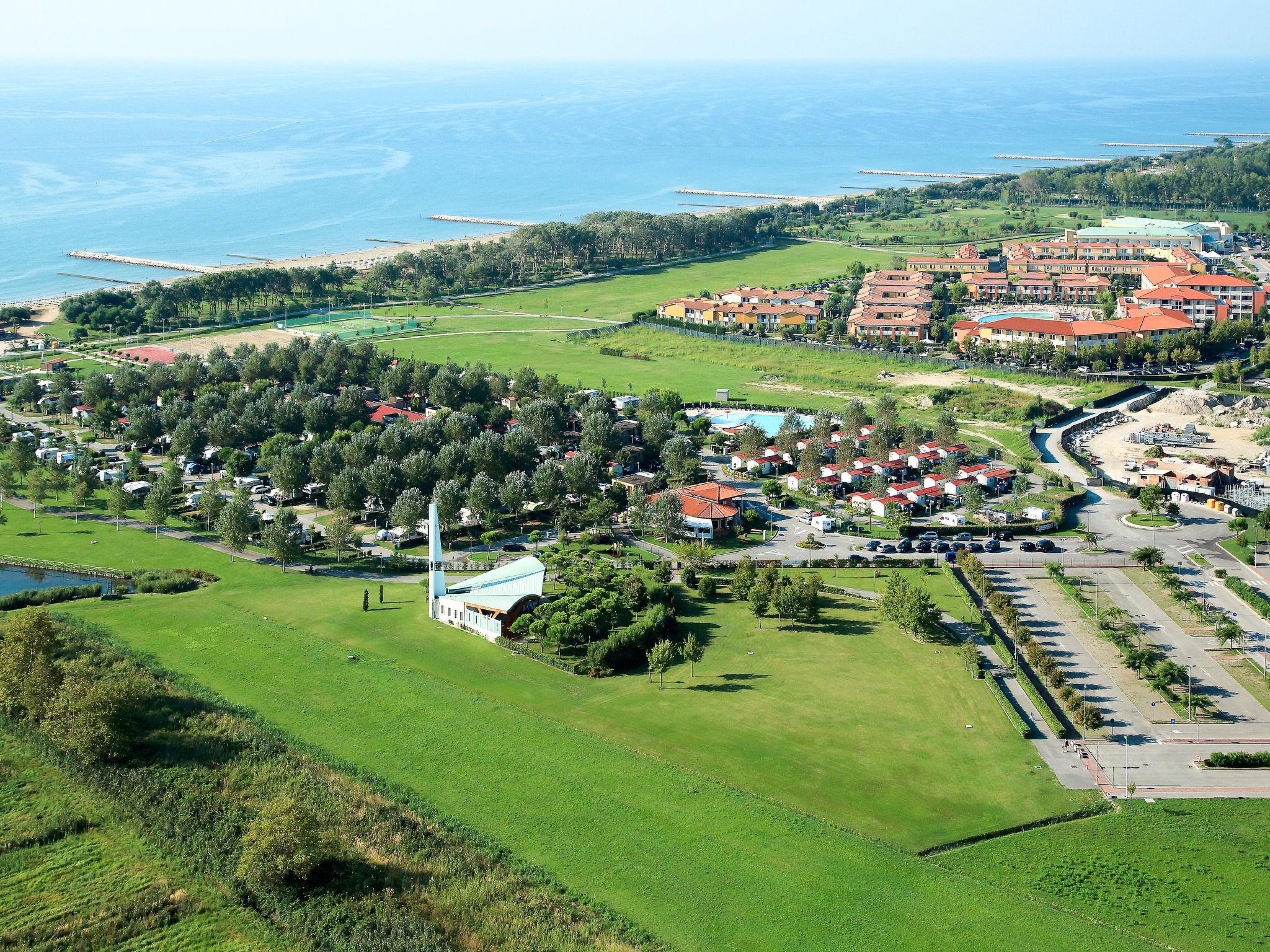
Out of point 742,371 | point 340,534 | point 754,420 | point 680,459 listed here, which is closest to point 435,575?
point 340,534

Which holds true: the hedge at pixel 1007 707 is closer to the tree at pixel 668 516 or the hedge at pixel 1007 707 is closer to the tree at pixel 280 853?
the tree at pixel 668 516

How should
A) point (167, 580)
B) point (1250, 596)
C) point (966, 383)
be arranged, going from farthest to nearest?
point (966, 383), point (167, 580), point (1250, 596)

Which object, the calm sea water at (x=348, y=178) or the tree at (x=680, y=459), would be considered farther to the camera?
the calm sea water at (x=348, y=178)

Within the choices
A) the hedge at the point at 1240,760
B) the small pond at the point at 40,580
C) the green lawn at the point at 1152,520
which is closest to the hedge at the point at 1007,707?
the hedge at the point at 1240,760

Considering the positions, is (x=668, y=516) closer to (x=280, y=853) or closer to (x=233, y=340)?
(x=280, y=853)

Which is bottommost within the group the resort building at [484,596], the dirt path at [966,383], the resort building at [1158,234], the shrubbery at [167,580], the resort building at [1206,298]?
the shrubbery at [167,580]

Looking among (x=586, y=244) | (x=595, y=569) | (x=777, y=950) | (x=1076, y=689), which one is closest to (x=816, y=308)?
(x=586, y=244)
